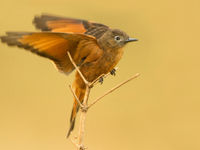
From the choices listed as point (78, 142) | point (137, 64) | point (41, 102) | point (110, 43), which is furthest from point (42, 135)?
point (78, 142)

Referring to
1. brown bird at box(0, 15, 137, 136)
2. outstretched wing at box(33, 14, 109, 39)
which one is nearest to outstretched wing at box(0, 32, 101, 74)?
brown bird at box(0, 15, 137, 136)

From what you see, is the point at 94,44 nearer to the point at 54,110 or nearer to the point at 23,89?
the point at 54,110

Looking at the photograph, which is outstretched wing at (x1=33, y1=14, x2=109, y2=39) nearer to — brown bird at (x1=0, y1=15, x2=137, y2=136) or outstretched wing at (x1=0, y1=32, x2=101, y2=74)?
brown bird at (x1=0, y1=15, x2=137, y2=136)

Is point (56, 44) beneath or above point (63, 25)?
beneath

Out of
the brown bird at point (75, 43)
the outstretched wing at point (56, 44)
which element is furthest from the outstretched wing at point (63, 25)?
the outstretched wing at point (56, 44)

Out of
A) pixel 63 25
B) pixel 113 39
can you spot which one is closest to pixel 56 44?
pixel 63 25

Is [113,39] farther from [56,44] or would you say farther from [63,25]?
[56,44]
